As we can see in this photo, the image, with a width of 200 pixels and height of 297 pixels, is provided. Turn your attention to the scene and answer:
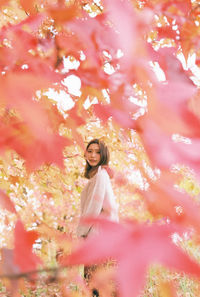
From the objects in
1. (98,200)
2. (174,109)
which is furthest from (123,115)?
(98,200)

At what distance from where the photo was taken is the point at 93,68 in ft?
2.76

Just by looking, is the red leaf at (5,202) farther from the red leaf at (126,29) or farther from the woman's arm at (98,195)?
the woman's arm at (98,195)

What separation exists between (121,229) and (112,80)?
0.53 meters

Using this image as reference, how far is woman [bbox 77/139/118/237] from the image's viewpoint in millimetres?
2139

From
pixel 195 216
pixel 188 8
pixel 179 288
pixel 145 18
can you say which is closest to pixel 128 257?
pixel 195 216

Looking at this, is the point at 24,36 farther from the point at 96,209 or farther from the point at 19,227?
the point at 96,209

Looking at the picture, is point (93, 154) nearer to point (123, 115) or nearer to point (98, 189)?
point (98, 189)

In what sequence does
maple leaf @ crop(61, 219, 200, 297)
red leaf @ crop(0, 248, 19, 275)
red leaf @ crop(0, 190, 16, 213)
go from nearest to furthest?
maple leaf @ crop(61, 219, 200, 297) → red leaf @ crop(0, 248, 19, 275) → red leaf @ crop(0, 190, 16, 213)

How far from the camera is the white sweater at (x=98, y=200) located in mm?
2123

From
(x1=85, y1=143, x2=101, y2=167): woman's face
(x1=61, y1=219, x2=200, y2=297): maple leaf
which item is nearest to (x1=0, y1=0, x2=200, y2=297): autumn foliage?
(x1=61, y1=219, x2=200, y2=297): maple leaf

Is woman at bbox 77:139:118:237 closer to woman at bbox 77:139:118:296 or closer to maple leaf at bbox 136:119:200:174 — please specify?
woman at bbox 77:139:118:296

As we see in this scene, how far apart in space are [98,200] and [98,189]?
0.19 feet

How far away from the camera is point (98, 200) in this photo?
6.99ft

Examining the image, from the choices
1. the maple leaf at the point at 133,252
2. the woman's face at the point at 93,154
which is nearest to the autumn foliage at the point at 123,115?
the maple leaf at the point at 133,252
